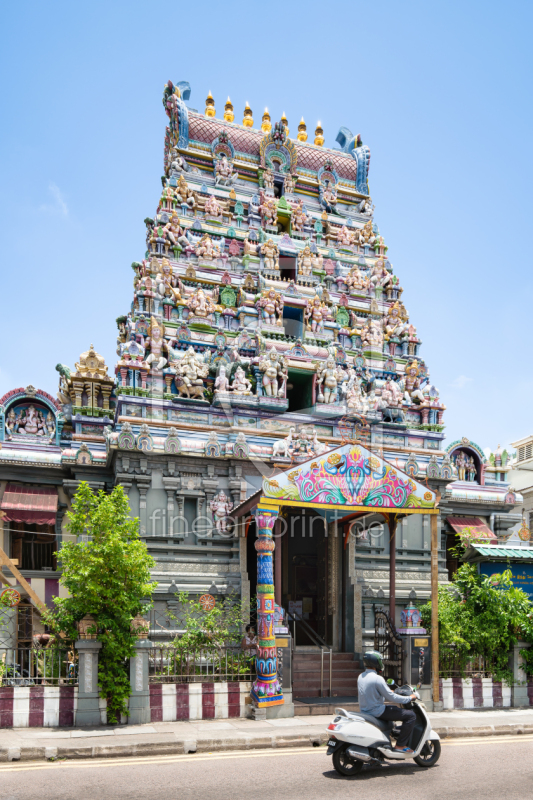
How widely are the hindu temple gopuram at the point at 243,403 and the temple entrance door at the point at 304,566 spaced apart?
0.18ft

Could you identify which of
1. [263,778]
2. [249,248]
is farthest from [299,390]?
[263,778]

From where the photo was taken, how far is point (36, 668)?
1348cm

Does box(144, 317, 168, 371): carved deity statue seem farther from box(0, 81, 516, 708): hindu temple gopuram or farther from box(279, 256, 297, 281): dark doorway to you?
box(279, 256, 297, 281): dark doorway

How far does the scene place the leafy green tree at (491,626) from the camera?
16297mm

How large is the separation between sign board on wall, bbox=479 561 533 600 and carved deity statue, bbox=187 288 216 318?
11.4m

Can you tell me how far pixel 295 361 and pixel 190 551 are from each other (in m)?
7.10

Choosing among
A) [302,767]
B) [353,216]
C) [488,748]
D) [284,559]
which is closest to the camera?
[302,767]

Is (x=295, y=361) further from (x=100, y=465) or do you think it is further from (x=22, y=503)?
(x=22, y=503)

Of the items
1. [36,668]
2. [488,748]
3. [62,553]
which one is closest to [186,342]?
[62,553]

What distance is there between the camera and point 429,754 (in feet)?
33.9

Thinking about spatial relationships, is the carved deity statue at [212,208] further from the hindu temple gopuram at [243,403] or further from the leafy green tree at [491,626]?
the leafy green tree at [491,626]

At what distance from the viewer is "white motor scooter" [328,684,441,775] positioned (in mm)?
9578

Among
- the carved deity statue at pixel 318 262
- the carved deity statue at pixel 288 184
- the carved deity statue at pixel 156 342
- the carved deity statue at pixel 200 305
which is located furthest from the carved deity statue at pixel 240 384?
the carved deity statue at pixel 288 184

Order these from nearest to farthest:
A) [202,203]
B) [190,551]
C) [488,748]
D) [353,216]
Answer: [488,748]
[190,551]
[202,203]
[353,216]
